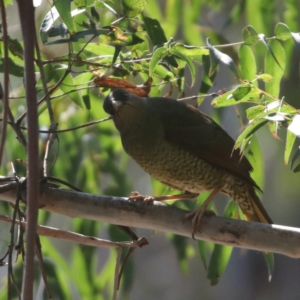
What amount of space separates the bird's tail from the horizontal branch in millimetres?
825

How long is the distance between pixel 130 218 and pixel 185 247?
1175mm

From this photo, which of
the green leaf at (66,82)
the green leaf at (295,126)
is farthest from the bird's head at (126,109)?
the green leaf at (295,126)

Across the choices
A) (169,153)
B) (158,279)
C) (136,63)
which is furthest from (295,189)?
(136,63)

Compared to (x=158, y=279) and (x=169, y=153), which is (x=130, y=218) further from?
(x=158, y=279)

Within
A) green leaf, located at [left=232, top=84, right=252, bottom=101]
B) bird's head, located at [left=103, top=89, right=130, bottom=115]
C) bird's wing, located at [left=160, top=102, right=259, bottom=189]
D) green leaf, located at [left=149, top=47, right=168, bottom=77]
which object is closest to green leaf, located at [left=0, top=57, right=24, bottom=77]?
bird's head, located at [left=103, top=89, right=130, bottom=115]

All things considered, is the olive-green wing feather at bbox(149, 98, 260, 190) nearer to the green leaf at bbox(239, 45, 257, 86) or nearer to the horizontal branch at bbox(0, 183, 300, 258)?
the green leaf at bbox(239, 45, 257, 86)

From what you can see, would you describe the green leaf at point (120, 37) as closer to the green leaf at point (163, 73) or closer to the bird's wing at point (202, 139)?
the green leaf at point (163, 73)

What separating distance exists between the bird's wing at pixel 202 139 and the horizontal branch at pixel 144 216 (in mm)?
754

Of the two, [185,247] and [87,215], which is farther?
[185,247]

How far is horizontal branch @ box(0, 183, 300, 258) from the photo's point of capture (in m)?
1.92

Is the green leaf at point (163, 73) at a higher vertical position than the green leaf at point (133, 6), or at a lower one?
lower

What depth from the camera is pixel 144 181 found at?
21.8 ft

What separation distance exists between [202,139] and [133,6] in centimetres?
103

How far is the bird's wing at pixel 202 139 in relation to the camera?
2793 mm
